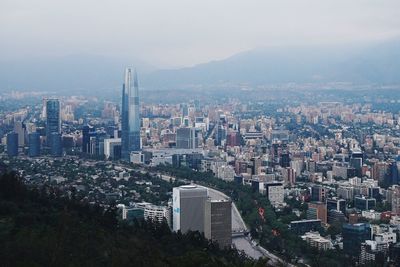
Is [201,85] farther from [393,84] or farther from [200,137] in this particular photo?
[200,137]

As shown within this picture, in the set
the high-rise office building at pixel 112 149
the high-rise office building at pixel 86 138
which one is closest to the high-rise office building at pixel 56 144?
the high-rise office building at pixel 86 138

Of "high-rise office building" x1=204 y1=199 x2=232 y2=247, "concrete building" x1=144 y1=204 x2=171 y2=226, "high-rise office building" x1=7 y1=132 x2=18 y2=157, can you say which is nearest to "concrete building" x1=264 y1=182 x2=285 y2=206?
"concrete building" x1=144 y1=204 x2=171 y2=226

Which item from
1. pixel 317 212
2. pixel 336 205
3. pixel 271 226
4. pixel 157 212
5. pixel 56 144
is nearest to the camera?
pixel 157 212

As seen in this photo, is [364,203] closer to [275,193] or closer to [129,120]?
[275,193]

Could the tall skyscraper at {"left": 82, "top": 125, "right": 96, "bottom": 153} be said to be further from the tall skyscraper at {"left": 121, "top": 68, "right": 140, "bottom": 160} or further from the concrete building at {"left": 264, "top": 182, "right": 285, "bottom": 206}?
the concrete building at {"left": 264, "top": 182, "right": 285, "bottom": 206}

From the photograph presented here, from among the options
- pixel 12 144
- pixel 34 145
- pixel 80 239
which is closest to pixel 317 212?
pixel 80 239

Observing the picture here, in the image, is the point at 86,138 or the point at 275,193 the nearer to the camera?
the point at 275,193
